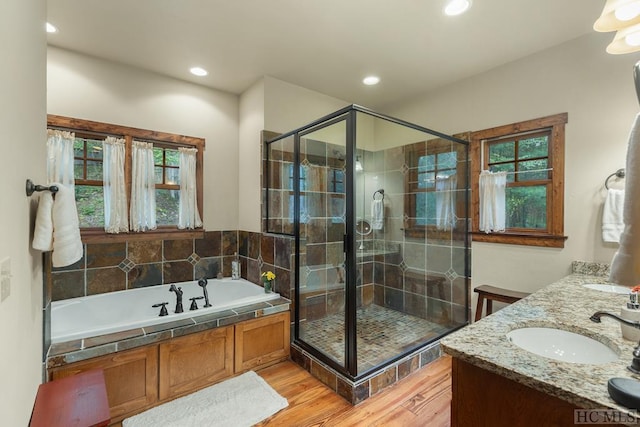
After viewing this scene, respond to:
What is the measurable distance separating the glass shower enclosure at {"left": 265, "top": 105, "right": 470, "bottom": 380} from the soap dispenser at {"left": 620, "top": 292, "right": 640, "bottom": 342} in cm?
151

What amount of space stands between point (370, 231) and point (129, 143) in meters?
2.71

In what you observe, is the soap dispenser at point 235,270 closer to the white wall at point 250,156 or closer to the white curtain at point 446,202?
the white wall at point 250,156

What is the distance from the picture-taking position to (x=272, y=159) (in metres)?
3.12

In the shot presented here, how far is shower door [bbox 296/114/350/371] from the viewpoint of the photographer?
2.66m

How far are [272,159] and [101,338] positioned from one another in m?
2.12

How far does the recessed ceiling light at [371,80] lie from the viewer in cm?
317

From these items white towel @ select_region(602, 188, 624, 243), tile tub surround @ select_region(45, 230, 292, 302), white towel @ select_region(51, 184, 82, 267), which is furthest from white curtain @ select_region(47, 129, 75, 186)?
white towel @ select_region(602, 188, 624, 243)

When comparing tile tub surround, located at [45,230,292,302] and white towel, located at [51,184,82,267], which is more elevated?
white towel, located at [51,184,82,267]

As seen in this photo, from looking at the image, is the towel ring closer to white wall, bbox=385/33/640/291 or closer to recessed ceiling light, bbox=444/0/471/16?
white wall, bbox=385/33/640/291

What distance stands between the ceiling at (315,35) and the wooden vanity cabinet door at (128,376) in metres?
2.52

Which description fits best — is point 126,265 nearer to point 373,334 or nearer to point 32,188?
point 32,188

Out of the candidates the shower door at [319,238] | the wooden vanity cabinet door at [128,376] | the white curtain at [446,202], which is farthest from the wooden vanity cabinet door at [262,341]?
the white curtain at [446,202]

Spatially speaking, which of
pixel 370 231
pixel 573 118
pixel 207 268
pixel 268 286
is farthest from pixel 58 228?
pixel 573 118

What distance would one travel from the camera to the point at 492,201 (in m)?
2.91
